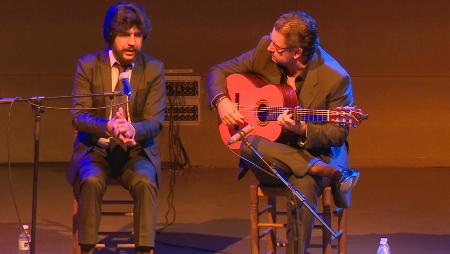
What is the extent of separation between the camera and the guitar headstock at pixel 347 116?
13.2ft

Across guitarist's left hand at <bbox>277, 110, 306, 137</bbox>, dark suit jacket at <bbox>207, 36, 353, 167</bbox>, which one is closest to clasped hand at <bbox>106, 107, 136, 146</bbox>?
dark suit jacket at <bbox>207, 36, 353, 167</bbox>

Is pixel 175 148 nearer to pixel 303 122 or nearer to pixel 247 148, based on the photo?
pixel 247 148

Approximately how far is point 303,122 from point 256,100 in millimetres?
345

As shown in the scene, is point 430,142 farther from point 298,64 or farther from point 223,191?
point 298,64

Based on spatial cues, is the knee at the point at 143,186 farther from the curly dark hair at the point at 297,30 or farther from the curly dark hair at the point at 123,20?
the curly dark hair at the point at 297,30

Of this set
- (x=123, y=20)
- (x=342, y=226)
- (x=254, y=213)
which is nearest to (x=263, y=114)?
(x=254, y=213)

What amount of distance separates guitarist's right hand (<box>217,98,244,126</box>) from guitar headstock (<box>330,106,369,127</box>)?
512 mm

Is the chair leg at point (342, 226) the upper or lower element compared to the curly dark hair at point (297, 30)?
lower

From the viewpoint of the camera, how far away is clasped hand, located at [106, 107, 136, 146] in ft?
13.6

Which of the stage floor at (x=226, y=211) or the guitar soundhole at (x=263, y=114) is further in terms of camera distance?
the stage floor at (x=226, y=211)

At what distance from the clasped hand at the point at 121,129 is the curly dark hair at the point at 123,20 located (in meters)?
0.52

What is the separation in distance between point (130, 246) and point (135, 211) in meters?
0.31

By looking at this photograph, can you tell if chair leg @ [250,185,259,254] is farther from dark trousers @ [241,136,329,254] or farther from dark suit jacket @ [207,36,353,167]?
dark suit jacket @ [207,36,353,167]

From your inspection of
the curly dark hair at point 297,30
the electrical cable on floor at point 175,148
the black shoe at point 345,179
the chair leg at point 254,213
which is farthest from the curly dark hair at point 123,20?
the electrical cable on floor at point 175,148
